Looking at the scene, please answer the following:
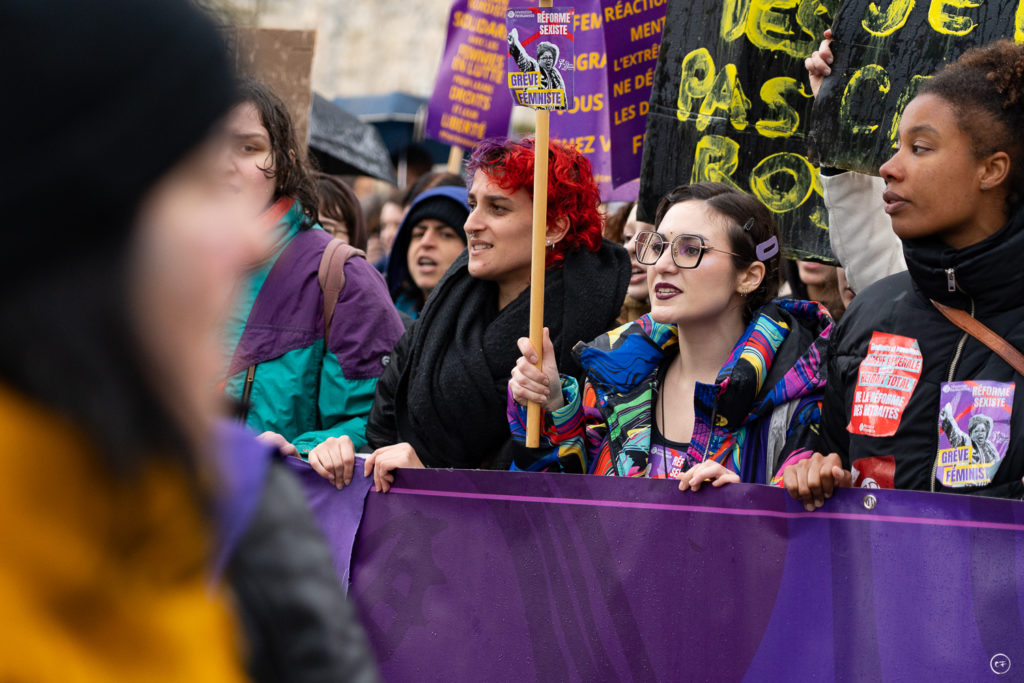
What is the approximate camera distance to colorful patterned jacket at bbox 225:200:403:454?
3.84 m

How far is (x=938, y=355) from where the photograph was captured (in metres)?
2.90

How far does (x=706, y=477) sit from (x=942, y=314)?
0.72 meters

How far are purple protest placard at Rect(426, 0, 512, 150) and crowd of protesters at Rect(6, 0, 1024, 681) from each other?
1.19 m

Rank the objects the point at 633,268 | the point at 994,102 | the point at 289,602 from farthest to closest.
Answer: the point at 633,268 → the point at 994,102 → the point at 289,602

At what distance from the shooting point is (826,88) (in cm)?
366

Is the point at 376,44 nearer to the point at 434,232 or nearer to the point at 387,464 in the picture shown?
the point at 434,232

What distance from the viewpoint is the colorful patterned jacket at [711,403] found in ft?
10.7

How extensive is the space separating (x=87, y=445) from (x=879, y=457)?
246 centimetres

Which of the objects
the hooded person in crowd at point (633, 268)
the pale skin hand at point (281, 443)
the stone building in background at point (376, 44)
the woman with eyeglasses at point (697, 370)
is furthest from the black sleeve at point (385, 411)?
the stone building in background at point (376, 44)

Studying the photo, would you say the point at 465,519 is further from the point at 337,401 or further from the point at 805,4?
the point at 805,4

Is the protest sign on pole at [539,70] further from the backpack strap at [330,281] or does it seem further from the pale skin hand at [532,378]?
the backpack strap at [330,281]

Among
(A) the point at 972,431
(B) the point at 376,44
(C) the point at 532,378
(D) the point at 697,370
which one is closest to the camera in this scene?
(A) the point at 972,431

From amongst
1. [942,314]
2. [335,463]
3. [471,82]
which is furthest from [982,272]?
[471,82]

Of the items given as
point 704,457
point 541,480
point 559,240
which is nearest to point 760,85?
point 559,240
